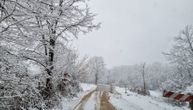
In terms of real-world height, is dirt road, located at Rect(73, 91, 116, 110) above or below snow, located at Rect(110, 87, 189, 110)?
above

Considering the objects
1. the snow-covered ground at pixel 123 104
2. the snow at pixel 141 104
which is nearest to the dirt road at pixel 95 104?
the snow-covered ground at pixel 123 104

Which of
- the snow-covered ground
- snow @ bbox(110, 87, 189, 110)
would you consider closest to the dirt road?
the snow-covered ground

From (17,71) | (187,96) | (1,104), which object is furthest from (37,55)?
(187,96)

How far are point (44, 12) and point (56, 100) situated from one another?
28.7ft

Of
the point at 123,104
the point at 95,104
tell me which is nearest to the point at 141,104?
the point at 123,104

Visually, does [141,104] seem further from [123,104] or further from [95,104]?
[95,104]

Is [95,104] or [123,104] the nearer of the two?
[95,104]

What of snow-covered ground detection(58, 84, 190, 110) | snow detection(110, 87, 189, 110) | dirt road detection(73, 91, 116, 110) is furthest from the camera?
snow detection(110, 87, 189, 110)

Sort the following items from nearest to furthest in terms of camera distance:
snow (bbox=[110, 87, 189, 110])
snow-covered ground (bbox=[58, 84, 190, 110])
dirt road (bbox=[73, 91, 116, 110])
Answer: dirt road (bbox=[73, 91, 116, 110])
snow-covered ground (bbox=[58, 84, 190, 110])
snow (bbox=[110, 87, 189, 110])

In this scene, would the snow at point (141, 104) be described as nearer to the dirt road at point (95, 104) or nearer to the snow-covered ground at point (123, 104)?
the snow-covered ground at point (123, 104)

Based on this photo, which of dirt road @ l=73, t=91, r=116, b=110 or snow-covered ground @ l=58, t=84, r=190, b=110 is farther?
snow-covered ground @ l=58, t=84, r=190, b=110

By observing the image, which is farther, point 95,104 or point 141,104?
point 141,104

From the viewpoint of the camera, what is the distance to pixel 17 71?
458 cm

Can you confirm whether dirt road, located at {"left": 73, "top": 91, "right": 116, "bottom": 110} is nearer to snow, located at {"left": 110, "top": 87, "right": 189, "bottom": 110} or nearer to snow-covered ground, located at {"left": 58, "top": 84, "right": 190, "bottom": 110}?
snow-covered ground, located at {"left": 58, "top": 84, "right": 190, "bottom": 110}
